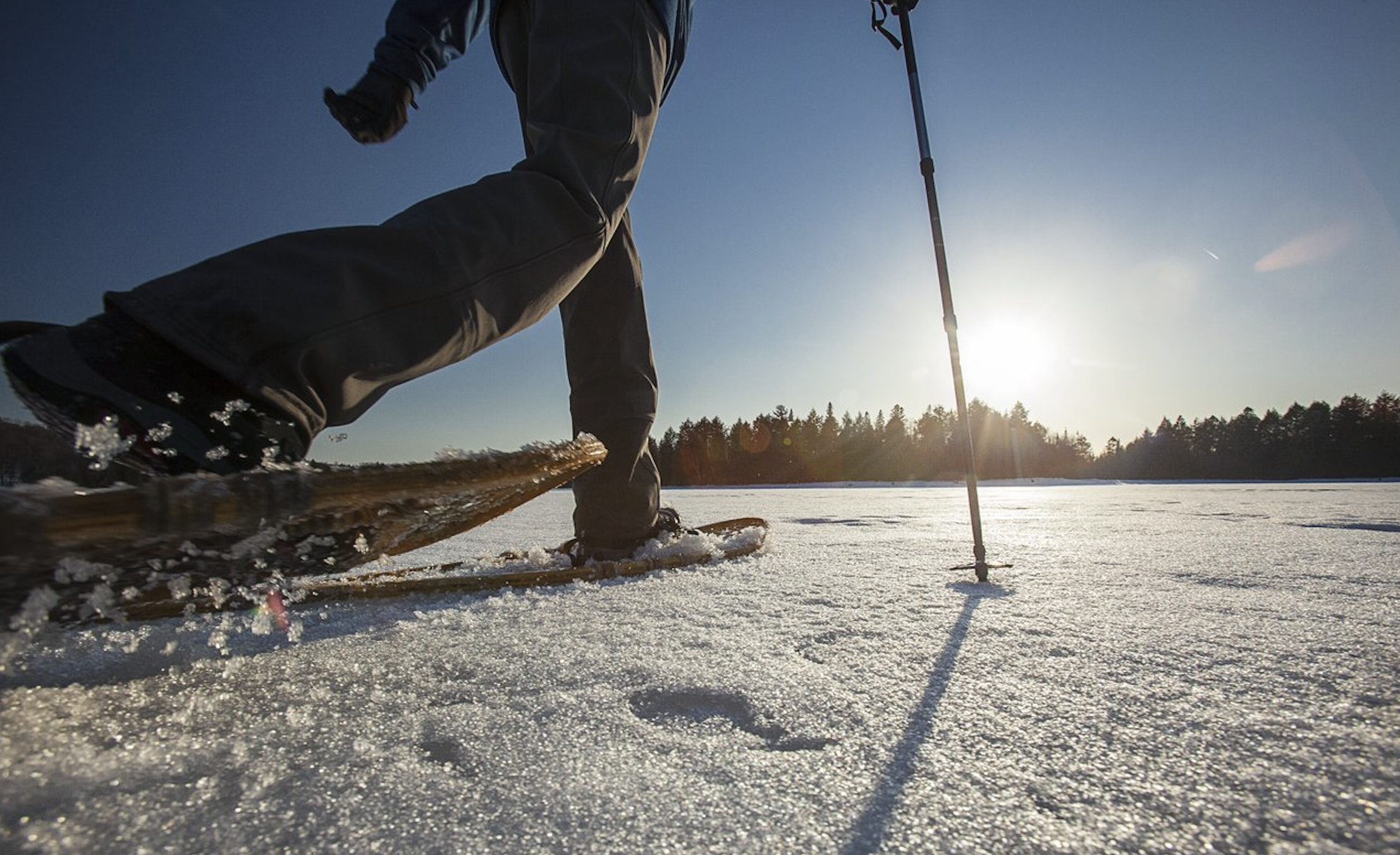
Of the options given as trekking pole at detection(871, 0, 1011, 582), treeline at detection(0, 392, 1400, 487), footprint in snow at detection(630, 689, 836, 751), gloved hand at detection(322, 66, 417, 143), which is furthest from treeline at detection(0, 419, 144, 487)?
treeline at detection(0, 392, 1400, 487)

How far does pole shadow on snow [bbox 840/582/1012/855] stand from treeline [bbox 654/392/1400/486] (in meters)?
34.4

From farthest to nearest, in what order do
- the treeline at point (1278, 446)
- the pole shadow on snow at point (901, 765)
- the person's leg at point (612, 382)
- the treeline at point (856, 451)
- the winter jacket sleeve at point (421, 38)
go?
the treeline at point (856, 451)
the treeline at point (1278, 446)
the person's leg at point (612, 382)
the winter jacket sleeve at point (421, 38)
the pole shadow on snow at point (901, 765)

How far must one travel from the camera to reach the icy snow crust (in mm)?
418

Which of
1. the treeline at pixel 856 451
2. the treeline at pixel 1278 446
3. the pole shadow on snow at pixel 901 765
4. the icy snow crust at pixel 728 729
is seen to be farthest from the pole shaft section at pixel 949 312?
the treeline at pixel 1278 446

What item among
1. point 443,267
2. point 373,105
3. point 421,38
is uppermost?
point 421,38

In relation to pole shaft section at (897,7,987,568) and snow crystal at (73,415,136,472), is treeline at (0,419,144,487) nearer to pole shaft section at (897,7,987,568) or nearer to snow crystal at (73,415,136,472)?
snow crystal at (73,415,136,472)

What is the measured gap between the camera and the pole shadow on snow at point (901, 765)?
409 mm

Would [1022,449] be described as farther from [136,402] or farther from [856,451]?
[136,402]

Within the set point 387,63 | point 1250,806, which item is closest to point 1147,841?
point 1250,806

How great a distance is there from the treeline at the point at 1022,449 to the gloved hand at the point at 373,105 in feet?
113

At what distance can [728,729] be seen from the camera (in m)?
0.59

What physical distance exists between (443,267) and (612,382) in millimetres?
1017

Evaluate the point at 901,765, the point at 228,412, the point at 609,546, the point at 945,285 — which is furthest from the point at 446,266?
the point at 945,285

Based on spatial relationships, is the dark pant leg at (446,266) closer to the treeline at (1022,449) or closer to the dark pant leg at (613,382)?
the dark pant leg at (613,382)
